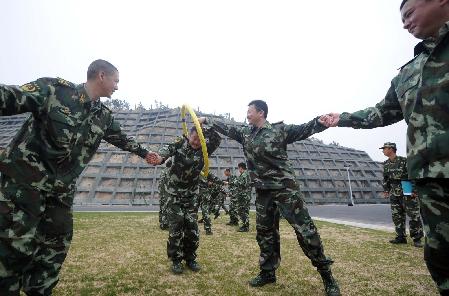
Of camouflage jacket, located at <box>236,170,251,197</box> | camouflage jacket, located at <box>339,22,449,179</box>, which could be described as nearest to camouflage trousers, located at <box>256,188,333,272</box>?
camouflage jacket, located at <box>339,22,449,179</box>

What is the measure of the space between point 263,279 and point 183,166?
229 cm

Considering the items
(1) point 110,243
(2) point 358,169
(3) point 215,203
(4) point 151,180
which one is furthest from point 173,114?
(1) point 110,243

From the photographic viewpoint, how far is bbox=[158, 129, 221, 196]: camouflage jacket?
5305mm

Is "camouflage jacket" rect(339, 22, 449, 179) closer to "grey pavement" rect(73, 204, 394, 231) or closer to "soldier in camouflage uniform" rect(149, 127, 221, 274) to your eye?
"soldier in camouflage uniform" rect(149, 127, 221, 274)

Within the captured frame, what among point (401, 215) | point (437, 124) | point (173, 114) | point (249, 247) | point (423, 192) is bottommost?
point (249, 247)

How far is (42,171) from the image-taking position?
2.92 metres

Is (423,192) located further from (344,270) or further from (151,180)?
(151,180)

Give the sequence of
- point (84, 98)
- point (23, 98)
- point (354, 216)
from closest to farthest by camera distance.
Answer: point (23, 98), point (84, 98), point (354, 216)

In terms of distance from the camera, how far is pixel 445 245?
2.02 meters

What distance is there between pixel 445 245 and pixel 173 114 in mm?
38340

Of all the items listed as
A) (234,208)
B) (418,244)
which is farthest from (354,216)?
(418,244)

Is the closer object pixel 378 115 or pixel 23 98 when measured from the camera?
pixel 23 98

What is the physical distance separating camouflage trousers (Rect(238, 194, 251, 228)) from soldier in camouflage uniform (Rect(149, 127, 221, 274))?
518 centimetres

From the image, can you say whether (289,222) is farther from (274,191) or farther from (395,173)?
(395,173)
